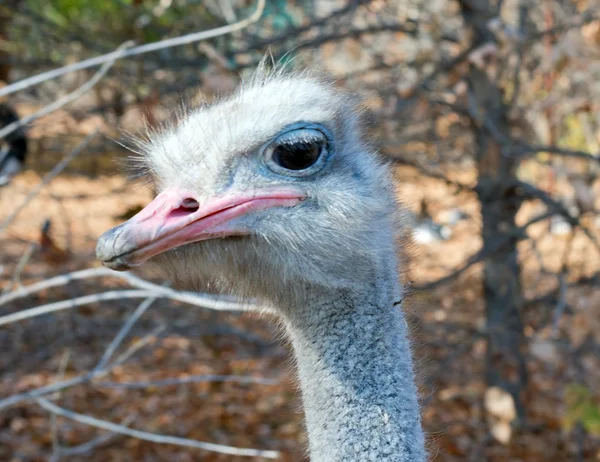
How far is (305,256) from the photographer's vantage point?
148 centimetres

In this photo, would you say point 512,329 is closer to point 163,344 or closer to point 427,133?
point 427,133

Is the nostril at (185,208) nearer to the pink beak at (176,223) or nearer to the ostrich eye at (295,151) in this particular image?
the pink beak at (176,223)

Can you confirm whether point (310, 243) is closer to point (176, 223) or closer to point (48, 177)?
point (176, 223)

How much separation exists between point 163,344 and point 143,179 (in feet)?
14.0

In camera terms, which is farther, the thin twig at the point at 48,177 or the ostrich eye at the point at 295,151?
the thin twig at the point at 48,177

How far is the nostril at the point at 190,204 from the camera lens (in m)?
1.39

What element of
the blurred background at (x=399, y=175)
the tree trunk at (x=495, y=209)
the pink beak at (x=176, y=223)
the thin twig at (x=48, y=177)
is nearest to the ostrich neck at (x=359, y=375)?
the pink beak at (x=176, y=223)

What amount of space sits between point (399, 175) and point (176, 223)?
1.80 metres

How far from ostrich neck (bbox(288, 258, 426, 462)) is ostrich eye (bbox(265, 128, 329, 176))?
228 millimetres

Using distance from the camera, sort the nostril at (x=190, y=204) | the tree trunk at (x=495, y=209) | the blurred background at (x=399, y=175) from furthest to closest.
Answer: the tree trunk at (x=495, y=209)
the blurred background at (x=399, y=175)
the nostril at (x=190, y=204)

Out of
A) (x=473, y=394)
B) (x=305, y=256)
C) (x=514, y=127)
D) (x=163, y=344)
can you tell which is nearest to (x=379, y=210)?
(x=305, y=256)

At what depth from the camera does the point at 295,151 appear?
1438mm

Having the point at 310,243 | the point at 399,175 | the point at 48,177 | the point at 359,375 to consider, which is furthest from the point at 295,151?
the point at 399,175

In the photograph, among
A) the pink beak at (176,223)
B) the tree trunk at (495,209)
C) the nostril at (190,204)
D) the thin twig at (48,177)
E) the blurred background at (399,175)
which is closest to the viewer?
the pink beak at (176,223)
